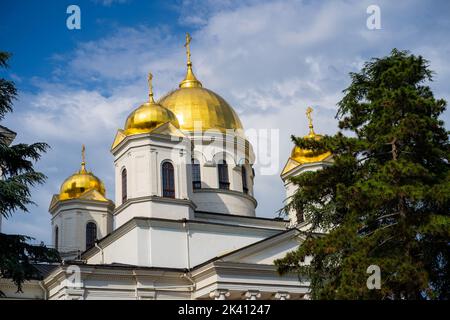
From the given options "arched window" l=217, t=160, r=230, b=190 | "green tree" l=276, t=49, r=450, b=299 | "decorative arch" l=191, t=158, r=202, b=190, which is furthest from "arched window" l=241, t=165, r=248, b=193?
"green tree" l=276, t=49, r=450, b=299

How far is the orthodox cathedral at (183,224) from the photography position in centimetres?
3020

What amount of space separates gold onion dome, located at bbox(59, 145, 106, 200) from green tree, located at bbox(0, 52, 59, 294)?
23.7 metres

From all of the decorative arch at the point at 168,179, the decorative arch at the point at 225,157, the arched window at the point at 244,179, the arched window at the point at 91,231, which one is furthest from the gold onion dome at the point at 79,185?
the decorative arch at the point at 168,179

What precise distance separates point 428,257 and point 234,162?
21.7 m

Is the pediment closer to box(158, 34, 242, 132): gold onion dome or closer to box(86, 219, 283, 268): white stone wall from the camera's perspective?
box(86, 219, 283, 268): white stone wall

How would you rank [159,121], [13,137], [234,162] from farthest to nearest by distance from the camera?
1. [234,162]
2. [159,121]
3. [13,137]

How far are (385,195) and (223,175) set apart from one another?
21610mm

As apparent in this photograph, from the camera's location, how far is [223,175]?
1499 inches

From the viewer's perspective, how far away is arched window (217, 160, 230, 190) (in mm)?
37719

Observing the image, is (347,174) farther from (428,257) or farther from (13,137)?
(13,137)

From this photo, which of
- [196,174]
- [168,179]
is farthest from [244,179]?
[168,179]

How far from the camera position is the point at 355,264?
16.8m

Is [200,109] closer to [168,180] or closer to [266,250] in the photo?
[168,180]
